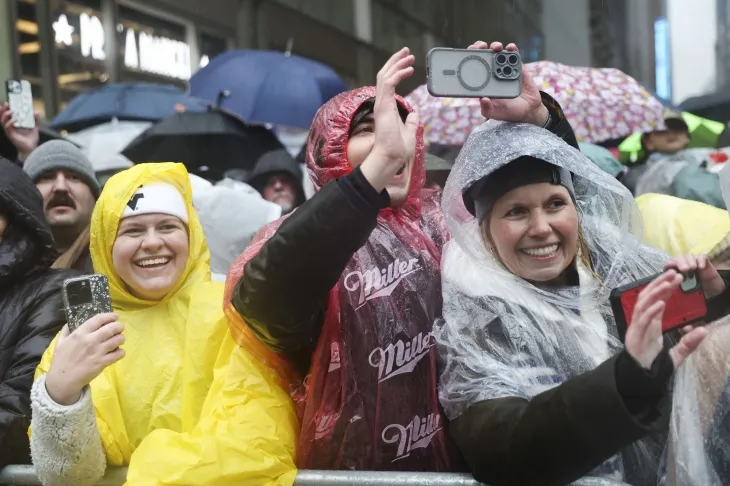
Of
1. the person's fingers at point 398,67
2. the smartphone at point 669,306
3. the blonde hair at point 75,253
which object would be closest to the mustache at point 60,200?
the blonde hair at point 75,253

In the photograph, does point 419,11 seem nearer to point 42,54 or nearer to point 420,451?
point 42,54

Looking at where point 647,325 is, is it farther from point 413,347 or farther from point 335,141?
point 335,141

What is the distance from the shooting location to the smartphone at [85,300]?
224 centimetres

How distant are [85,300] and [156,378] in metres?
0.49

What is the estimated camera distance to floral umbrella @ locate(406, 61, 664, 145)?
5.47 meters

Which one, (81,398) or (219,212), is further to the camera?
(219,212)

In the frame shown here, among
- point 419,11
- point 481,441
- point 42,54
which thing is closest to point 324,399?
point 481,441

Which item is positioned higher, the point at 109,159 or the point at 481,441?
the point at 109,159

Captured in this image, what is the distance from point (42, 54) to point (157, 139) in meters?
6.85

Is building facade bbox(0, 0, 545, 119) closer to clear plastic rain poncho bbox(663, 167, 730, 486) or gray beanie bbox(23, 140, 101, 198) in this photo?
gray beanie bbox(23, 140, 101, 198)

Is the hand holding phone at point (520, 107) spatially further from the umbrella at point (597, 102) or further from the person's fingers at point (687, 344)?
the umbrella at point (597, 102)

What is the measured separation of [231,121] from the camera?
6.19 meters

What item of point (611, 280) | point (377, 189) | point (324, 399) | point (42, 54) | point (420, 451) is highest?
point (42, 54)

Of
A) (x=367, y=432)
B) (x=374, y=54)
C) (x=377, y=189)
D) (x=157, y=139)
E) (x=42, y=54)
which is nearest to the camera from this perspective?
(x=377, y=189)
